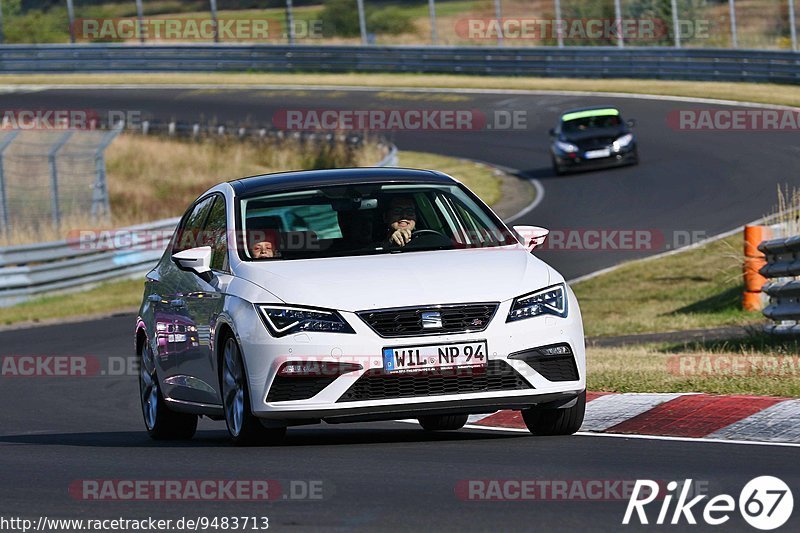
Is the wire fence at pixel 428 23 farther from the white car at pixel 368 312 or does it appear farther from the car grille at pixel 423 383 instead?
the car grille at pixel 423 383

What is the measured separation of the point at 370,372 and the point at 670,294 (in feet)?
45.8

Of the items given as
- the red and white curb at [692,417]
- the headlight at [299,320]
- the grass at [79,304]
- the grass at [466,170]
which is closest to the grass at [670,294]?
the grass at [79,304]

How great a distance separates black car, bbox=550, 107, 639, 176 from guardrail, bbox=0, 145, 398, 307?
10.2 meters

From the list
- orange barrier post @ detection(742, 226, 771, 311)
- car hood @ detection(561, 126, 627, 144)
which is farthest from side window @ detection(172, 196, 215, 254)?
car hood @ detection(561, 126, 627, 144)

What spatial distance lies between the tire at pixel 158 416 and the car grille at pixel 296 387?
1.93 metres

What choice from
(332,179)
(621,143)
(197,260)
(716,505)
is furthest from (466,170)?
(716,505)

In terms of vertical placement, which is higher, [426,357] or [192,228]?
[192,228]

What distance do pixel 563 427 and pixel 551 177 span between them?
2536cm

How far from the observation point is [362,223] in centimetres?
934

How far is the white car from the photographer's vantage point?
27.1 feet

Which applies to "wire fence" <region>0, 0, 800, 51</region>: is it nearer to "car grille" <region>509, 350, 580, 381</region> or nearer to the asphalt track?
the asphalt track

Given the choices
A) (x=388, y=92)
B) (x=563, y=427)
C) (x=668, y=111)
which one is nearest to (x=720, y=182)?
(x=668, y=111)

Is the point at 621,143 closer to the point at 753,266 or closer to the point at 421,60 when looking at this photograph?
the point at 753,266

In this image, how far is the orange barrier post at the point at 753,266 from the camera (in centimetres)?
1683
